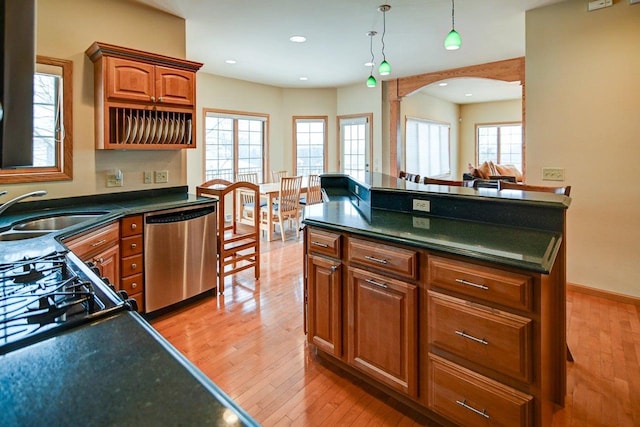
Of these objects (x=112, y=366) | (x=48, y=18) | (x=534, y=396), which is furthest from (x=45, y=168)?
(x=534, y=396)

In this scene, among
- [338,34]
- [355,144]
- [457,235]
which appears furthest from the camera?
[355,144]

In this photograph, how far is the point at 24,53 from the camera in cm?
99

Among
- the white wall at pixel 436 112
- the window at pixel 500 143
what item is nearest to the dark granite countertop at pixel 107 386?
the white wall at pixel 436 112

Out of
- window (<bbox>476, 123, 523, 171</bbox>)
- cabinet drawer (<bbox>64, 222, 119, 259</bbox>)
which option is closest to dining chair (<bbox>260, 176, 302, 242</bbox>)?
cabinet drawer (<bbox>64, 222, 119, 259</bbox>)

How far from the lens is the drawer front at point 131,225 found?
271 centimetres

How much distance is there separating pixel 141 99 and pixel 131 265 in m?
1.40

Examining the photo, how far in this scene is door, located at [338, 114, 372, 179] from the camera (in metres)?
7.16

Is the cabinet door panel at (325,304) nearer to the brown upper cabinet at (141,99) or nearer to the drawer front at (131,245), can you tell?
the drawer front at (131,245)

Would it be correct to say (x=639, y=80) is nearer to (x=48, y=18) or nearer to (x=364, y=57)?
(x=364, y=57)

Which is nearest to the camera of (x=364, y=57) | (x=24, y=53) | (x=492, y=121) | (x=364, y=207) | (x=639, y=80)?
(x=24, y=53)

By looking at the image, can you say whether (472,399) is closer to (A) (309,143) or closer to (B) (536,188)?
(B) (536,188)

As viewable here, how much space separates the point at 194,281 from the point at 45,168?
4.83 ft

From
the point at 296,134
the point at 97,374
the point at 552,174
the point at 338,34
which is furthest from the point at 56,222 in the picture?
the point at 296,134

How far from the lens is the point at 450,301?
1.64m
